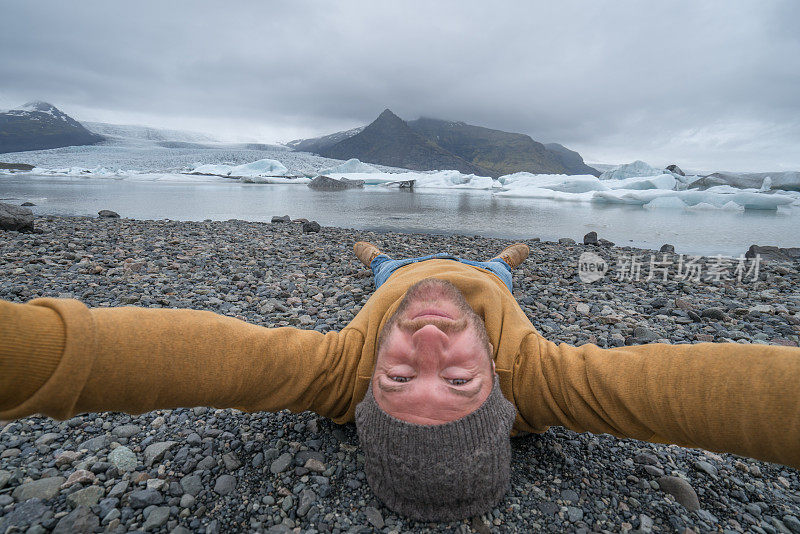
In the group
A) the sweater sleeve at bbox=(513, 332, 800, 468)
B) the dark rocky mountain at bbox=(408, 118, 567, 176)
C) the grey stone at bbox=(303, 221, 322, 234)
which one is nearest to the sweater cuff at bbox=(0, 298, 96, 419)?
the sweater sleeve at bbox=(513, 332, 800, 468)

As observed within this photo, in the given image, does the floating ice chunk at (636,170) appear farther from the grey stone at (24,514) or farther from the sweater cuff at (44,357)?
the grey stone at (24,514)

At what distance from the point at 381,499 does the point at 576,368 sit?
0.95m

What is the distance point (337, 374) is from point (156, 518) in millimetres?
816

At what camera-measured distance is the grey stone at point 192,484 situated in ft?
4.99

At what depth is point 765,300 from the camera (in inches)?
159

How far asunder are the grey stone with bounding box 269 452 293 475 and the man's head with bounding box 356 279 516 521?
403mm

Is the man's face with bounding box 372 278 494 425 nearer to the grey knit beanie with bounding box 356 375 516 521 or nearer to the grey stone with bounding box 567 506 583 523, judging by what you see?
the grey knit beanie with bounding box 356 375 516 521

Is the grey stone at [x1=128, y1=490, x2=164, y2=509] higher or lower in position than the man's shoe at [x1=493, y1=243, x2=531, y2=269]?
lower

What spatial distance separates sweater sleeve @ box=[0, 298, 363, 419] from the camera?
1055 millimetres

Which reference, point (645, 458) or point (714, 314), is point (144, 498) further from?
point (714, 314)

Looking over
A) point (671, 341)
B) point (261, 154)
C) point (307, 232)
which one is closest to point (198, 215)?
point (307, 232)

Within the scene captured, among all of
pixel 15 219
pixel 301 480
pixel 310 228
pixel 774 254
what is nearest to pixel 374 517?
pixel 301 480

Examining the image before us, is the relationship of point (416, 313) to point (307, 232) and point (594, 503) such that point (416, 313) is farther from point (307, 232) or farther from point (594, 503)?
point (307, 232)

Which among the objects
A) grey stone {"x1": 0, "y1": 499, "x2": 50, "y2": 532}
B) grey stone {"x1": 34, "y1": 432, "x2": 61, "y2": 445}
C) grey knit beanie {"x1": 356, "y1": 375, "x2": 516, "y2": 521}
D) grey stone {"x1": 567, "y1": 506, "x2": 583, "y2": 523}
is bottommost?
grey stone {"x1": 567, "y1": 506, "x2": 583, "y2": 523}
